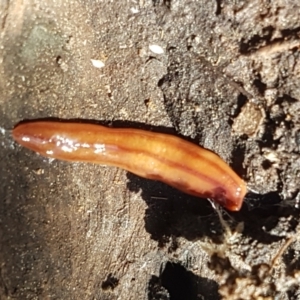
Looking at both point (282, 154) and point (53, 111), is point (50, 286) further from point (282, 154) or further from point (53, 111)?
point (282, 154)

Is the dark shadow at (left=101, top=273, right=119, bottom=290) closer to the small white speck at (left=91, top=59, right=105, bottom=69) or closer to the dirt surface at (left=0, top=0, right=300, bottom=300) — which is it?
the dirt surface at (left=0, top=0, right=300, bottom=300)

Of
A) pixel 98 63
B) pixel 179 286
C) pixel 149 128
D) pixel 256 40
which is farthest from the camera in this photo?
pixel 179 286

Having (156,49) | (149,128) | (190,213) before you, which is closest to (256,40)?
(156,49)

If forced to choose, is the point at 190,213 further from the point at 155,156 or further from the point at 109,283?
the point at 109,283

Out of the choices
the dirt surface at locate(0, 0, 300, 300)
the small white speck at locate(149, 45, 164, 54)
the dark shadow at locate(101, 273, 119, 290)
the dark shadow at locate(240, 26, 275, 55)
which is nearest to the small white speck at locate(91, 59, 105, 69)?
the dirt surface at locate(0, 0, 300, 300)

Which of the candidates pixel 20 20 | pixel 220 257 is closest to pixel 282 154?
pixel 220 257

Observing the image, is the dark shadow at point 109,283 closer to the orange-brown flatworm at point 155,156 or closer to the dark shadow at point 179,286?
the dark shadow at point 179,286

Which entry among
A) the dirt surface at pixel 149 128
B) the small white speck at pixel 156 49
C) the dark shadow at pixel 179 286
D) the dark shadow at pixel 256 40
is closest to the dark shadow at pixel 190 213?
the dirt surface at pixel 149 128

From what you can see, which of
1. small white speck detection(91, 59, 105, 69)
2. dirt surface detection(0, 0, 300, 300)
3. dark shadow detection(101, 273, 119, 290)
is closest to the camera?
dirt surface detection(0, 0, 300, 300)
